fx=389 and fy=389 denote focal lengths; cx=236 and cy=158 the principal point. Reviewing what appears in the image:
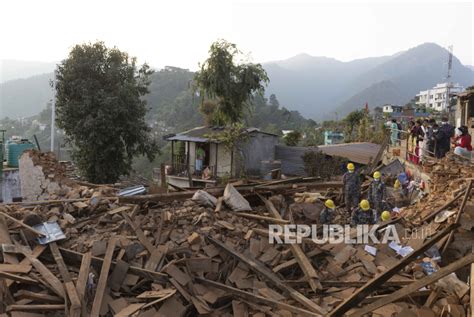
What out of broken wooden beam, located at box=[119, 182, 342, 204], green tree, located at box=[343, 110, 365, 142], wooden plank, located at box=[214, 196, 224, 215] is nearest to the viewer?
wooden plank, located at box=[214, 196, 224, 215]

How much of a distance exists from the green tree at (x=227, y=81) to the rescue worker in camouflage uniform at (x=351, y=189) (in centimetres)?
1507

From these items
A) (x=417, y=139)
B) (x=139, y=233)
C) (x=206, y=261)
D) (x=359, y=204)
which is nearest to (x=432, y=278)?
(x=206, y=261)

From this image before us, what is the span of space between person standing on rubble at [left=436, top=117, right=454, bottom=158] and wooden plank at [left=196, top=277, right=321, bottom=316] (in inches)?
287

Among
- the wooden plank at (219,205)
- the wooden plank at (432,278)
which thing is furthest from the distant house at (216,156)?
the wooden plank at (432,278)

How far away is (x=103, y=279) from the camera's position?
5680mm

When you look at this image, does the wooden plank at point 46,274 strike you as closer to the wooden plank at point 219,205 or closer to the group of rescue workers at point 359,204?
the wooden plank at point 219,205

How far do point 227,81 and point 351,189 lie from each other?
1540 cm

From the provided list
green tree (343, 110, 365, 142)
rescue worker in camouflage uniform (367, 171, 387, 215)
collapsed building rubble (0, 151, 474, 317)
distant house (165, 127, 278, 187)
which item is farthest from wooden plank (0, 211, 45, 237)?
green tree (343, 110, 365, 142)

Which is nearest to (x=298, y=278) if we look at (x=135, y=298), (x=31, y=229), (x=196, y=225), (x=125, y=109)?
(x=196, y=225)

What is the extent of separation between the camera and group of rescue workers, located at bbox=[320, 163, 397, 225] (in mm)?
8242

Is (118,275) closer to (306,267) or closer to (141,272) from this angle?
(141,272)

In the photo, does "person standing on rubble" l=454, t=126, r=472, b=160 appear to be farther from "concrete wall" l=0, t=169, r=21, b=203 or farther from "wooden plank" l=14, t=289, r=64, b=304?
"concrete wall" l=0, t=169, r=21, b=203

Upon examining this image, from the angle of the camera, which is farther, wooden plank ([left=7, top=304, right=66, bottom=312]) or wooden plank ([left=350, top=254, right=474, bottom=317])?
wooden plank ([left=7, top=304, right=66, bottom=312])

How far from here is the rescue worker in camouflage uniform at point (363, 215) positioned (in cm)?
823
